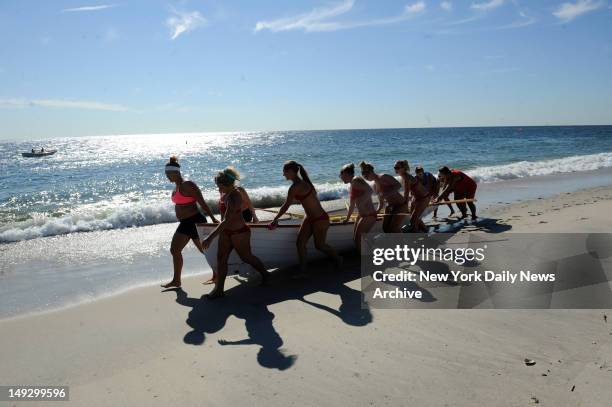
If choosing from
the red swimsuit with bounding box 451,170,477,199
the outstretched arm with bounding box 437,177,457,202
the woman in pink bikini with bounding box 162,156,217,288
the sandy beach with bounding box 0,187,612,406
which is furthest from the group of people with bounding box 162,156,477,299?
the red swimsuit with bounding box 451,170,477,199

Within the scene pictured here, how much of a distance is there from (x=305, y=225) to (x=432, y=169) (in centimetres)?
2334

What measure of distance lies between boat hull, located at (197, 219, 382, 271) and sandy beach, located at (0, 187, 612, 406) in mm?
627

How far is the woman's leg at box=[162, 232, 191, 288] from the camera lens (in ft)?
19.9

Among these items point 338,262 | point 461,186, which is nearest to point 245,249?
point 338,262

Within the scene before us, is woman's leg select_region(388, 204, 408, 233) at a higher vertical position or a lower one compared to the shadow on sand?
higher

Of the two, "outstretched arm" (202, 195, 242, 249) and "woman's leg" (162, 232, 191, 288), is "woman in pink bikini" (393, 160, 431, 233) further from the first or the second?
"woman's leg" (162, 232, 191, 288)

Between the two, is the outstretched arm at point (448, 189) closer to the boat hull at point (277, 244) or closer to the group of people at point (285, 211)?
the group of people at point (285, 211)

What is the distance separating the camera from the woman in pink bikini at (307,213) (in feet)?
19.4

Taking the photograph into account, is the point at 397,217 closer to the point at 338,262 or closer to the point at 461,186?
the point at 338,262

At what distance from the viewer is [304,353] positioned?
400 centimetres

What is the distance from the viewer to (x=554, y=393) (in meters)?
3.16

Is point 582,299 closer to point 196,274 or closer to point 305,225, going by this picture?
point 305,225

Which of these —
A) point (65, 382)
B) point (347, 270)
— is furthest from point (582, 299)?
point (65, 382)

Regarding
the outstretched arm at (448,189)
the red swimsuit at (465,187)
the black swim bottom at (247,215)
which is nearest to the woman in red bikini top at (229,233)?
the black swim bottom at (247,215)
